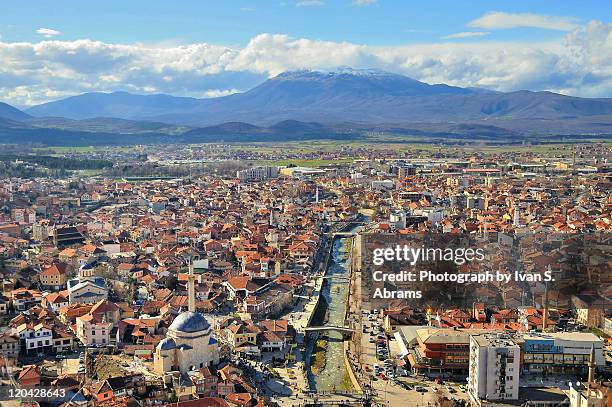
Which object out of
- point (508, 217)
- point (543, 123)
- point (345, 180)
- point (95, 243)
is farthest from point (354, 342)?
point (543, 123)

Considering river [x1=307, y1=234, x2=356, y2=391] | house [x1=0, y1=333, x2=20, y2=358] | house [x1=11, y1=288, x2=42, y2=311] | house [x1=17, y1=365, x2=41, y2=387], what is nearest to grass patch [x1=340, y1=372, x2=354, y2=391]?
river [x1=307, y1=234, x2=356, y2=391]

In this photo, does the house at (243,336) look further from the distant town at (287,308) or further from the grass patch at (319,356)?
the grass patch at (319,356)

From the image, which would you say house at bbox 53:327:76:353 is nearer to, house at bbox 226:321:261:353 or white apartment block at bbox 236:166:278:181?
house at bbox 226:321:261:353

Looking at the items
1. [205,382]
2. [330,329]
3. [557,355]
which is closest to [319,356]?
[330,329]

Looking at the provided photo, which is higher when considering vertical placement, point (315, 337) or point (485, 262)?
point (485, 262)

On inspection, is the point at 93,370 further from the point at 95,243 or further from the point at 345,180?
the point at 345,180

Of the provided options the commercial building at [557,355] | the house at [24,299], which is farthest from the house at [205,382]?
the house at [24,299]
